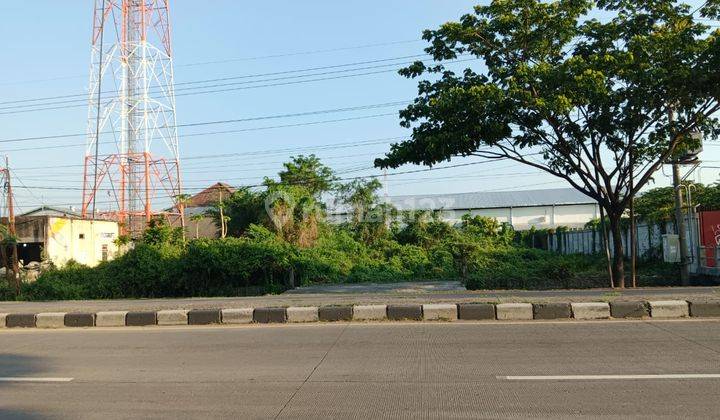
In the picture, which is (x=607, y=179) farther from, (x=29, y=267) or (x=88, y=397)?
(x=29, y=267)

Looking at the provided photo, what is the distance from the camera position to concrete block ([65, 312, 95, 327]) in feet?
36.1

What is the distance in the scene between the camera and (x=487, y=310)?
33.0 ft

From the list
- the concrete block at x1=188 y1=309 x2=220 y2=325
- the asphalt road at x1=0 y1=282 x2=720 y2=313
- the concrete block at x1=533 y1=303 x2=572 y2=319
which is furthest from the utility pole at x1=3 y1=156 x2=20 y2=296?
the concrete block at x1=533 y1=303 x2=572 y2=319

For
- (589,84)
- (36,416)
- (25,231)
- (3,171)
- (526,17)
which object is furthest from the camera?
(25,231)

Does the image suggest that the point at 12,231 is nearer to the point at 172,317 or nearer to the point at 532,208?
the point at 172,317

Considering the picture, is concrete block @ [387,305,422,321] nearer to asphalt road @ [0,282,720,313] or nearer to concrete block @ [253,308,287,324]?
asphalt road @ [0,282,720,313]

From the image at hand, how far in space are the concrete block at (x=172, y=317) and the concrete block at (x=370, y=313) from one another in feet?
10.4

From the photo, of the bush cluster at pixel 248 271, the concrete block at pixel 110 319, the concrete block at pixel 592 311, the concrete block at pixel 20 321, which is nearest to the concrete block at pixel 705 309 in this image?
the concrete block at pixel 592 311

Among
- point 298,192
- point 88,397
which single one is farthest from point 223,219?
point 88,397

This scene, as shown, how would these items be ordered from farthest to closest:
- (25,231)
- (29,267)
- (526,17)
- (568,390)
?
(25,231) → (29,267) → (526,17) → (568,390)

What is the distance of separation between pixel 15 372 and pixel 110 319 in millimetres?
4044

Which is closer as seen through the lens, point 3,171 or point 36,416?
point 36,416

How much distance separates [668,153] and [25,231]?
92.8 ft

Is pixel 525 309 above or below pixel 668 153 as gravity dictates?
below
